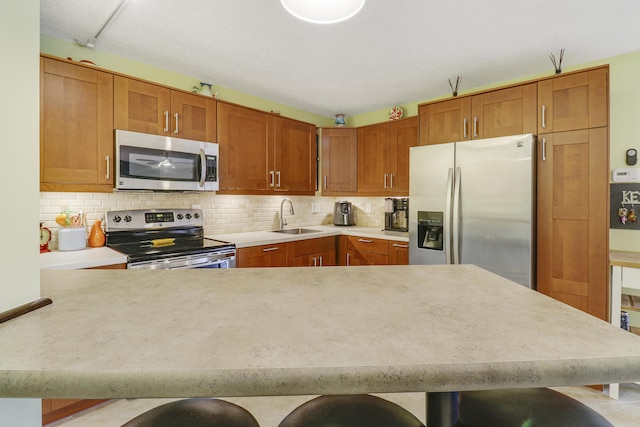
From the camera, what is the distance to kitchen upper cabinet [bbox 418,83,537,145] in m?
2.60

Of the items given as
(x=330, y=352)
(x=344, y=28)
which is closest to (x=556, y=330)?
(x=330, y=352)

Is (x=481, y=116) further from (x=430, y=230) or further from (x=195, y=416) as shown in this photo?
(x=195, y=416)

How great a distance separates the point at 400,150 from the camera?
3.70 metres

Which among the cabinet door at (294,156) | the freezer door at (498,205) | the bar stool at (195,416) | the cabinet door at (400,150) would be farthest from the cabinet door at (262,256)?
the bar stool at (195,416)

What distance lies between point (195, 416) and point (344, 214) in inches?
144

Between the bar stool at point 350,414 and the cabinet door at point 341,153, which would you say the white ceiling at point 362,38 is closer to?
the cabinet door at point 341,153

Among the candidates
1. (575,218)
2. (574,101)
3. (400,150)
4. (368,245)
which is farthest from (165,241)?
(574,101)

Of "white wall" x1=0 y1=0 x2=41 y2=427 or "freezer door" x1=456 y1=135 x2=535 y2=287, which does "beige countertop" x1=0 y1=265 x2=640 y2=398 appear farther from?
"freezer door" x1=456 y1=135 x2=535 y2=287

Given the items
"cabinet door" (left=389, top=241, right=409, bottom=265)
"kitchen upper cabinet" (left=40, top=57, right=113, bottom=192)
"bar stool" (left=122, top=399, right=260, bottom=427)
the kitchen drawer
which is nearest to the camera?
"bar stool" (left=122, top=399, right=260, bottom=427)

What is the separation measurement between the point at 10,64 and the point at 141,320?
24.1 inches

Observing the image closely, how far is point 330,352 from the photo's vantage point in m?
0.54

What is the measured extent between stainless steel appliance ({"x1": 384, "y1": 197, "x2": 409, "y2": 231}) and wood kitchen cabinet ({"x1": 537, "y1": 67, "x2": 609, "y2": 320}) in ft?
4.89

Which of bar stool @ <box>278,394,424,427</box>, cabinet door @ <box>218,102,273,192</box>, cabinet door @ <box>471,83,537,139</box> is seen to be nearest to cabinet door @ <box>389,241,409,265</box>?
cabinet door @ <box>471,83,537,139</box>

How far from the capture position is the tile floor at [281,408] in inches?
76.5
